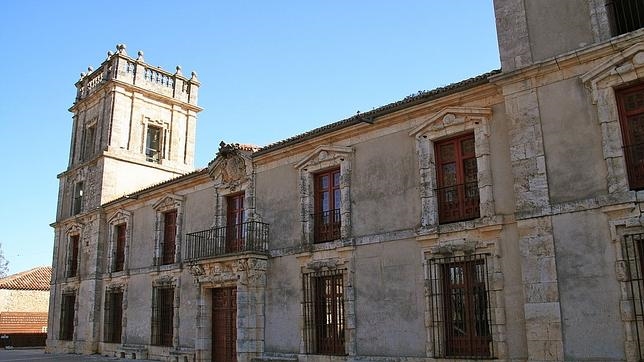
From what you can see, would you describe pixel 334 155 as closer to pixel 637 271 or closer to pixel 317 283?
pixel 317 283

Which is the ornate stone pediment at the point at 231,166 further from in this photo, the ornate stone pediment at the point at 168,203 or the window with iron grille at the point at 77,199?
the window with iron grille at the point at 77,199

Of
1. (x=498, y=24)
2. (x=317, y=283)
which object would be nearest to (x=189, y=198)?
(x=317, y=283)

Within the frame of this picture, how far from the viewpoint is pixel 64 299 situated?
69.6ft

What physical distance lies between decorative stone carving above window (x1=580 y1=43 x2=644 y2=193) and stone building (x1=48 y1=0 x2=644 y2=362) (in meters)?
0.02

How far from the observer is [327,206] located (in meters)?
12.4

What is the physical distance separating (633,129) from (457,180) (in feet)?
9.78

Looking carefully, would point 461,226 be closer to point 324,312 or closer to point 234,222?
point 324,312

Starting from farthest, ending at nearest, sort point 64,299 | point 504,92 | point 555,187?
point 64,299 → point 504,92 → point 555,187

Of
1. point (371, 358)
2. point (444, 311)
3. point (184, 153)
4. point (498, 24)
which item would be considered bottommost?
point (371, 358)

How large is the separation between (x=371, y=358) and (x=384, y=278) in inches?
58.0

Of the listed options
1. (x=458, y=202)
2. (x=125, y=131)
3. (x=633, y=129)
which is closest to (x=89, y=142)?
(x=125, y=131)

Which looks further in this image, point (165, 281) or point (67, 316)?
point (67, 316)

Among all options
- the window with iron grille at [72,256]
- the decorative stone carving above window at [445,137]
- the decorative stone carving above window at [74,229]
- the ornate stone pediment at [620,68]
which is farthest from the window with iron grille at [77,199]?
the ornate stone pediment at [620,68]

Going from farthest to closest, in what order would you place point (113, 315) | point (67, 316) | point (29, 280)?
point (29, 280), point (67, 316), point (113, 315)
